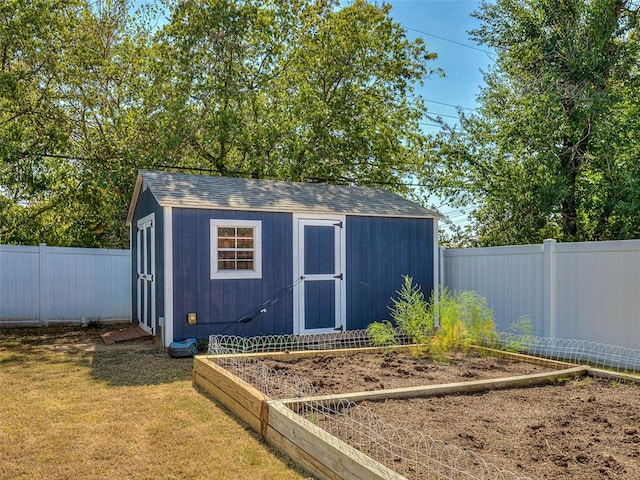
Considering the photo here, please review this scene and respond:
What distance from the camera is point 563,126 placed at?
1003 centimetres

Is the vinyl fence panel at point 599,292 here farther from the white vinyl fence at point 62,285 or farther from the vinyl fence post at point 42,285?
the vinyl fence post at point 42,285

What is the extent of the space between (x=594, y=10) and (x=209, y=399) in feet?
32.8

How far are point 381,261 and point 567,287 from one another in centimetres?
292

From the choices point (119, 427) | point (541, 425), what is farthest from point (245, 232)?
point (541, 425)

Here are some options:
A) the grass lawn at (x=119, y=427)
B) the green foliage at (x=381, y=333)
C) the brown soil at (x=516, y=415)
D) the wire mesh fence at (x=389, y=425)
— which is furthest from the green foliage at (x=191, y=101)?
the brown soil at (x=516, y=415)

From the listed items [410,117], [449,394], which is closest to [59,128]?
[410,117]

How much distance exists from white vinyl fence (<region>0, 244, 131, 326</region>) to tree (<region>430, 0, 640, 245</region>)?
26.9 feet

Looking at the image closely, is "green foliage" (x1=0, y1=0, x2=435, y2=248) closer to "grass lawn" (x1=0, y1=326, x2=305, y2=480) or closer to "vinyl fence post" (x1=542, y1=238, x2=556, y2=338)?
"grass lawn" (x1=0, y1=326, x2=305, y2=480)

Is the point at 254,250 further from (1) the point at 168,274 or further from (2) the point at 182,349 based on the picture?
(2) the point at 182,349

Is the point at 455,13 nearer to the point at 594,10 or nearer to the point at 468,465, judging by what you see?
the point at 594,10

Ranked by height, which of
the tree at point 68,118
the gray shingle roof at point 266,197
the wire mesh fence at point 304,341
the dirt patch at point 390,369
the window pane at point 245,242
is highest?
the tree at point 68,118

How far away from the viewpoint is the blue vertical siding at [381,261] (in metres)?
8.36

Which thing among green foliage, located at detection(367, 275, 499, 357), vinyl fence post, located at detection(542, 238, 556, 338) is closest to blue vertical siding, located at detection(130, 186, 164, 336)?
green foliage, located at detection(367, 275, 499, 357)

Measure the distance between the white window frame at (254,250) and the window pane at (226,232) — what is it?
5 cm
